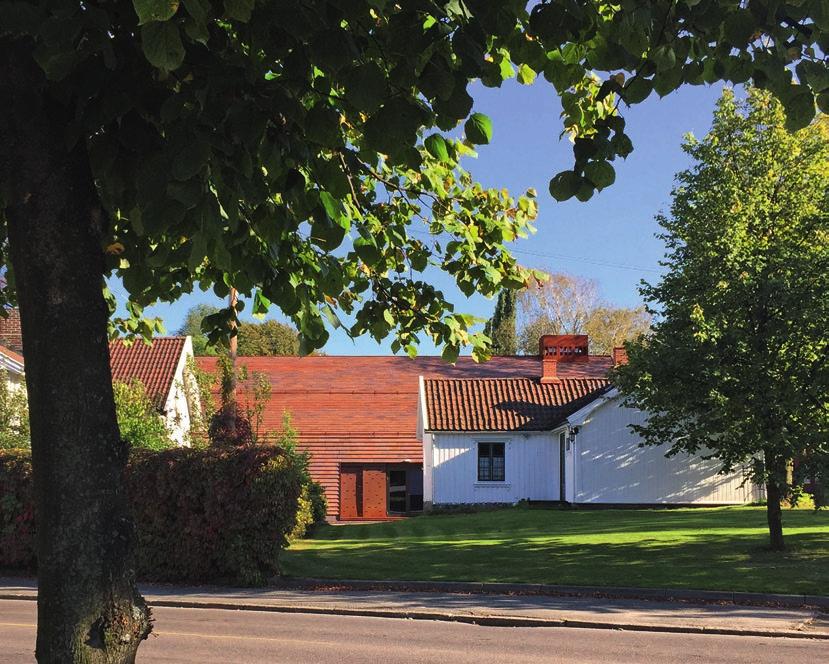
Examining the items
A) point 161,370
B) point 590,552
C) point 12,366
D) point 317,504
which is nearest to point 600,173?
point 590,552

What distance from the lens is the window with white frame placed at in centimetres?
3459

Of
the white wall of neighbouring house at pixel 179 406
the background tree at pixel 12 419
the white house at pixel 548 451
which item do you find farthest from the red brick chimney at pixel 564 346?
the background tree at pixel 12 419

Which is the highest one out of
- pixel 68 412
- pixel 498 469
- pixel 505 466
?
pixel 68 412

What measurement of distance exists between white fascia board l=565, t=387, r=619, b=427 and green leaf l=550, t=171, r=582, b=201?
2884 centimetres

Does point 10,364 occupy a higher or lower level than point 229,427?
higher

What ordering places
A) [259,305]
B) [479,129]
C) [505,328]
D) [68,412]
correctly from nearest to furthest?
[68,412] < [479,129] < [259,305] < [505,328]

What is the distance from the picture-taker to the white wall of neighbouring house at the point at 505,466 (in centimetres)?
3422

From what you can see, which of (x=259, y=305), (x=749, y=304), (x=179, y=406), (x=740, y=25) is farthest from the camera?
(x=179, y=406)

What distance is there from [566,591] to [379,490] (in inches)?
817

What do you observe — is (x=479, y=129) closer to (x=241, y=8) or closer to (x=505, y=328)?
(x=241, y=8)

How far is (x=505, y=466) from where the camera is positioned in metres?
34.6

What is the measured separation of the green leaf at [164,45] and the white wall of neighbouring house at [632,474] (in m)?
30.5

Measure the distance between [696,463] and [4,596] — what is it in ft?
81.2

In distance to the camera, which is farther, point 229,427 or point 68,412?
point 229,427
